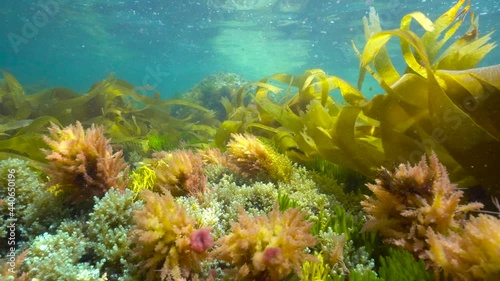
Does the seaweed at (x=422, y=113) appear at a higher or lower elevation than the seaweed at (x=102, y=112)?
higher

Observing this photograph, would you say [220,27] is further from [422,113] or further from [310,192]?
[310,192]

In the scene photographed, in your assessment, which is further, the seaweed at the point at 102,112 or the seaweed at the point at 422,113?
the seaweed at the point at 102,112

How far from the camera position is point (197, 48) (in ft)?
131

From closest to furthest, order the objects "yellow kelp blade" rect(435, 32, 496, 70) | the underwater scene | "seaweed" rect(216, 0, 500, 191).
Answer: the underwater scene → "seaweed" rect(216, 0, 500, 191) → "yellow kelp blade" rect(435, 32, 496, 70)

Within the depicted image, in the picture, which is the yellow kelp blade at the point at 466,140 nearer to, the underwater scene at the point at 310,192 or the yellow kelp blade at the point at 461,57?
the underwater scene at the point at 310,192

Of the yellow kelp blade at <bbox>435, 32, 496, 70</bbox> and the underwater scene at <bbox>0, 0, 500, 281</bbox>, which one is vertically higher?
the yellow kelp blade at <bbox>435, 32, 496, 70</bbox>

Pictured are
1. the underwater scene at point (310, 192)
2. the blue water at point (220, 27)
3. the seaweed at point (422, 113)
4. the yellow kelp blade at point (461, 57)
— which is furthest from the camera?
the blue water at point (220, 27)

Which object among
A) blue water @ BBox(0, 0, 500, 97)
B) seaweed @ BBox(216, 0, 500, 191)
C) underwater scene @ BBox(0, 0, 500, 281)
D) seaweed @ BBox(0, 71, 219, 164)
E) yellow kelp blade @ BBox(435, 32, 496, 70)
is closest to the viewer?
underwater scene @ BBox(0, 0, 500, 281)

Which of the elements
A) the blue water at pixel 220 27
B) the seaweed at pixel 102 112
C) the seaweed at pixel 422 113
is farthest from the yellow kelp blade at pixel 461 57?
the blue water at pixel 220 27

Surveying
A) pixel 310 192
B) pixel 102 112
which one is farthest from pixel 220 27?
pixel 310 192

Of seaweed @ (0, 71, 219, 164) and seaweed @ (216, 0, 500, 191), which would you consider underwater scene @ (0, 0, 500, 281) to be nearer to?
seaweed @ (216, 0, 500, 191)

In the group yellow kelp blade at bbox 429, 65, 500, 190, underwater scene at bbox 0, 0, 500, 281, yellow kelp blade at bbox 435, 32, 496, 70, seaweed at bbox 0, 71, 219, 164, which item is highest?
yellow kelp blade at bbox 435, 32, 496, 70

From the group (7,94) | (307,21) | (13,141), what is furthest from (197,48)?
(13,141)

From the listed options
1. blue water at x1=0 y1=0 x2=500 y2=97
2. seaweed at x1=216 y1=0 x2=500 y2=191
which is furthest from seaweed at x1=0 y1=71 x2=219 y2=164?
blue water at x1=0 y1=0 x2=500 y2=97
